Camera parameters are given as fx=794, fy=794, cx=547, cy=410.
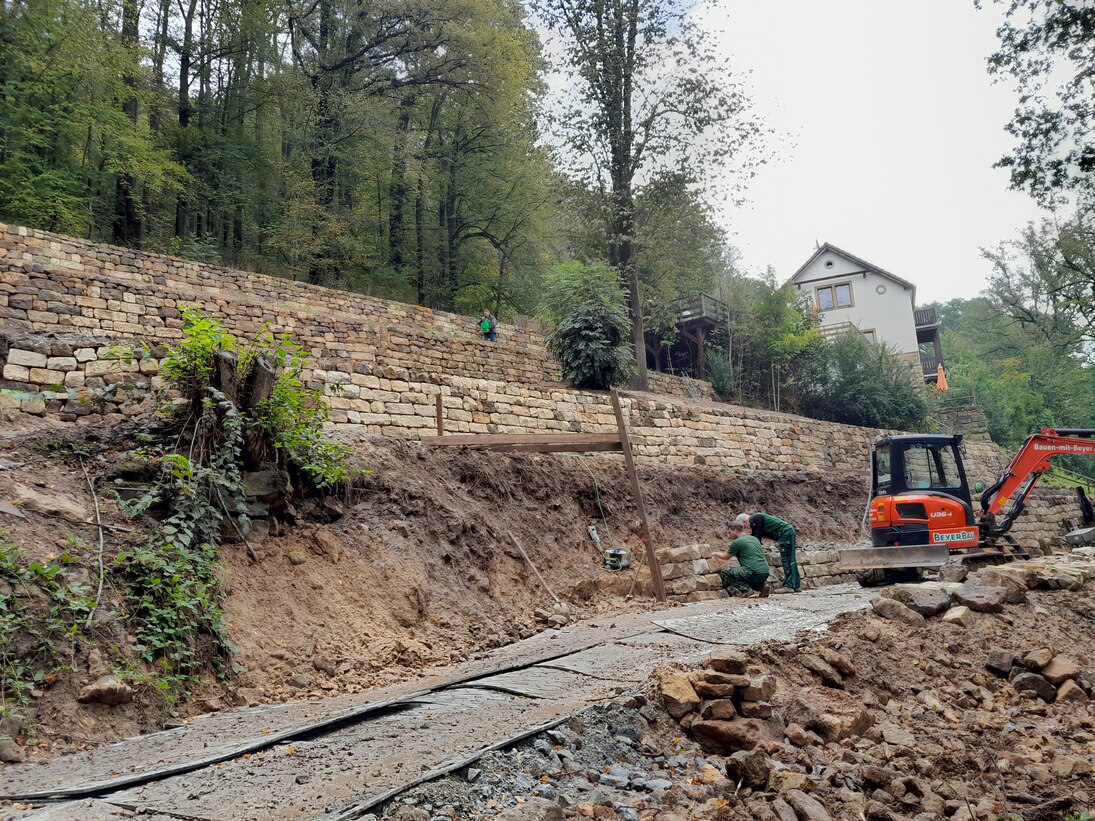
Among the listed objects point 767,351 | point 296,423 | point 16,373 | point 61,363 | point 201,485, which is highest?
point 767,351

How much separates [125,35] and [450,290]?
11.9 m

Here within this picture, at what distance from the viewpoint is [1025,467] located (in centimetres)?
1373

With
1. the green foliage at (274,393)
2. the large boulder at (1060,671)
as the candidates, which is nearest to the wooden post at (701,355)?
the green foliage at (274,393)

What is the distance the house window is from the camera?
39156 millimetres

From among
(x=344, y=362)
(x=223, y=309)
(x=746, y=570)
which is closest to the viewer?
(x=746, y=570)

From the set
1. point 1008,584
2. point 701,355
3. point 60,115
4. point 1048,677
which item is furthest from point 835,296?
point 1048,677

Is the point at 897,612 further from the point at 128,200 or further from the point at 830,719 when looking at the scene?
the point at 128,200

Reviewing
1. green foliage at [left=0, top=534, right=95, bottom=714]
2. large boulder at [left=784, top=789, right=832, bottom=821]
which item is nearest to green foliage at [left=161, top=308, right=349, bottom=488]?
green foliage at [left=0, top=534, right=95, bottom=714]

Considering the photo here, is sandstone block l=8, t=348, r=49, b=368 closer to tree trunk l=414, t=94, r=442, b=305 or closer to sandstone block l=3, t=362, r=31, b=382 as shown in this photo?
sandstone block l=3, t=362, r=31, b=382

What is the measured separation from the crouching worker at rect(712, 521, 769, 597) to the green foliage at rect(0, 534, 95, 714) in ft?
25.1

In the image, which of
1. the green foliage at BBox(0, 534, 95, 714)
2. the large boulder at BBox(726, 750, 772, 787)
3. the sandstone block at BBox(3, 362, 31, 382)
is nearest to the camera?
the large boulder at BBox(726, 750, 772, 787)

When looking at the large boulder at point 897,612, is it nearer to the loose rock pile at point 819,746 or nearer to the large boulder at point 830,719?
the loose rock pile at point 819,746

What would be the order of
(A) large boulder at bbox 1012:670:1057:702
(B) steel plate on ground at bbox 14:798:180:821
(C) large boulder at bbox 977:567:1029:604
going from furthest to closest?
(C) large boulder at bbox 977:567:1029:604
(A) large boulder at bbox 1012:670:1057:702
(B) steel plate on ground at bbox 14:798:180:821

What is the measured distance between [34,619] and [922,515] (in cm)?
1119
